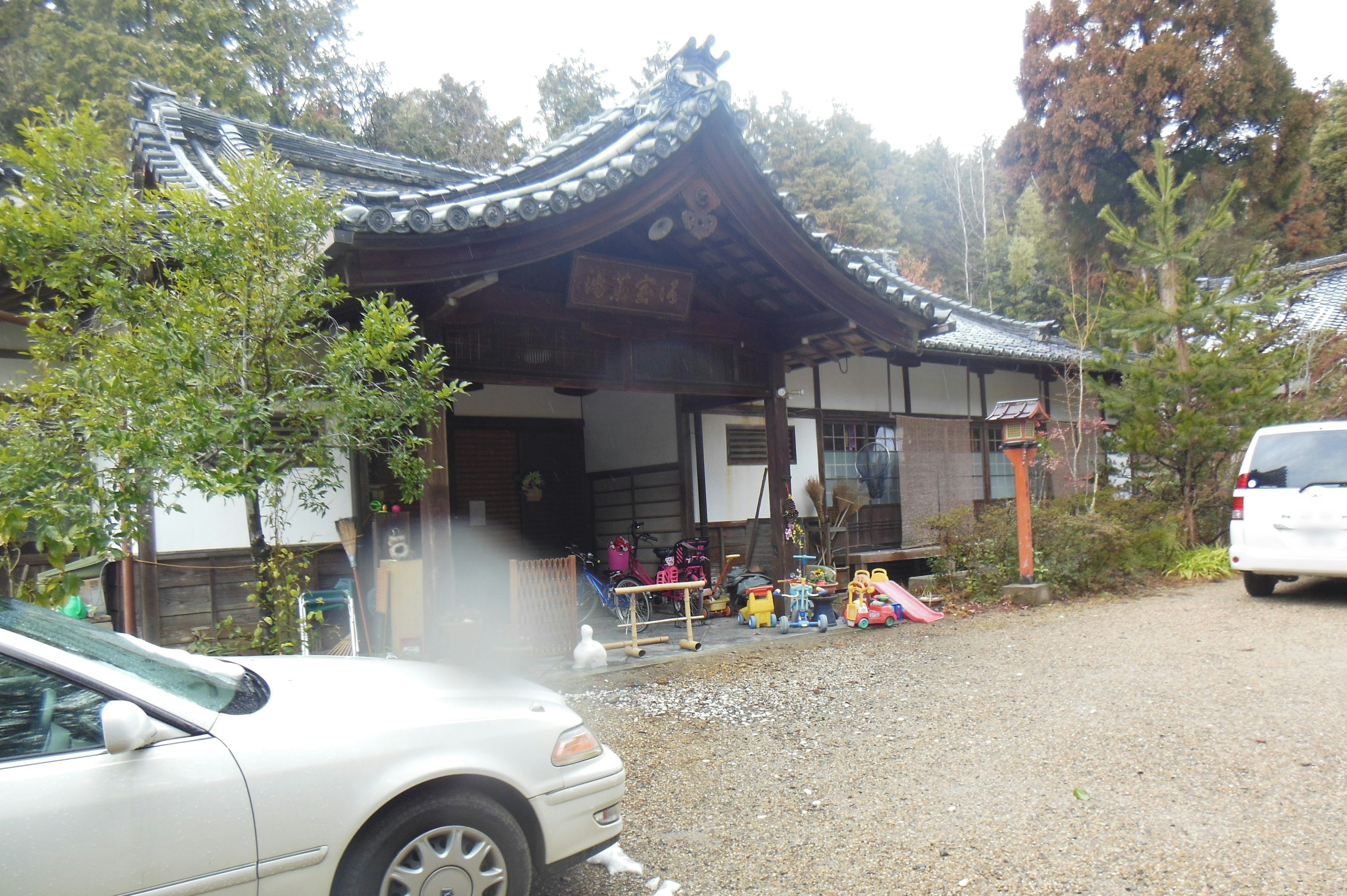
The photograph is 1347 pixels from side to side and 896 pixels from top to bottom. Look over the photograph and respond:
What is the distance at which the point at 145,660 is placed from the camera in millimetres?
2605

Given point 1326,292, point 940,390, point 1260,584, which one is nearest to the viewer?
point 1260,584

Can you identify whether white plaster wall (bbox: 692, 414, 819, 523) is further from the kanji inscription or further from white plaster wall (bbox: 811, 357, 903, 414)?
the kanji inscription

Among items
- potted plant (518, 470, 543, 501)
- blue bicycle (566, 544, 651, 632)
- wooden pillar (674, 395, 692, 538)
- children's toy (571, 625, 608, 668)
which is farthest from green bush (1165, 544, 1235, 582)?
potted plant (518, 470, 543, 501)

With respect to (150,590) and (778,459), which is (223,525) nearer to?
(150,590)

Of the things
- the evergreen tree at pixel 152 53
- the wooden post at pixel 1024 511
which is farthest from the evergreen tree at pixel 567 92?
the wooden post at pixel 1024 511

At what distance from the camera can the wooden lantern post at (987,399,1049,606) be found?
9.08 metres

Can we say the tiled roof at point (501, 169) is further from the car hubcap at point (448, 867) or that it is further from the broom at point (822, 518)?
the car hubcap at point (448, 867)

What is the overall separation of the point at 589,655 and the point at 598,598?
3.49 metres

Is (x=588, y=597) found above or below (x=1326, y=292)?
below

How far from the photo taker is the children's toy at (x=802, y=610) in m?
8.53

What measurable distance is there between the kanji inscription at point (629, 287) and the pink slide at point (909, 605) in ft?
11.7

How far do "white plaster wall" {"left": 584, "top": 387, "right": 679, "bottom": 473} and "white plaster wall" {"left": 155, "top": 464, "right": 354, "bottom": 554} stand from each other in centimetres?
444

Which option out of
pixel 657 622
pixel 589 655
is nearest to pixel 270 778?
pixel 589 655

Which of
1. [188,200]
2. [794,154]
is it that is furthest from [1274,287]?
[794,154]
